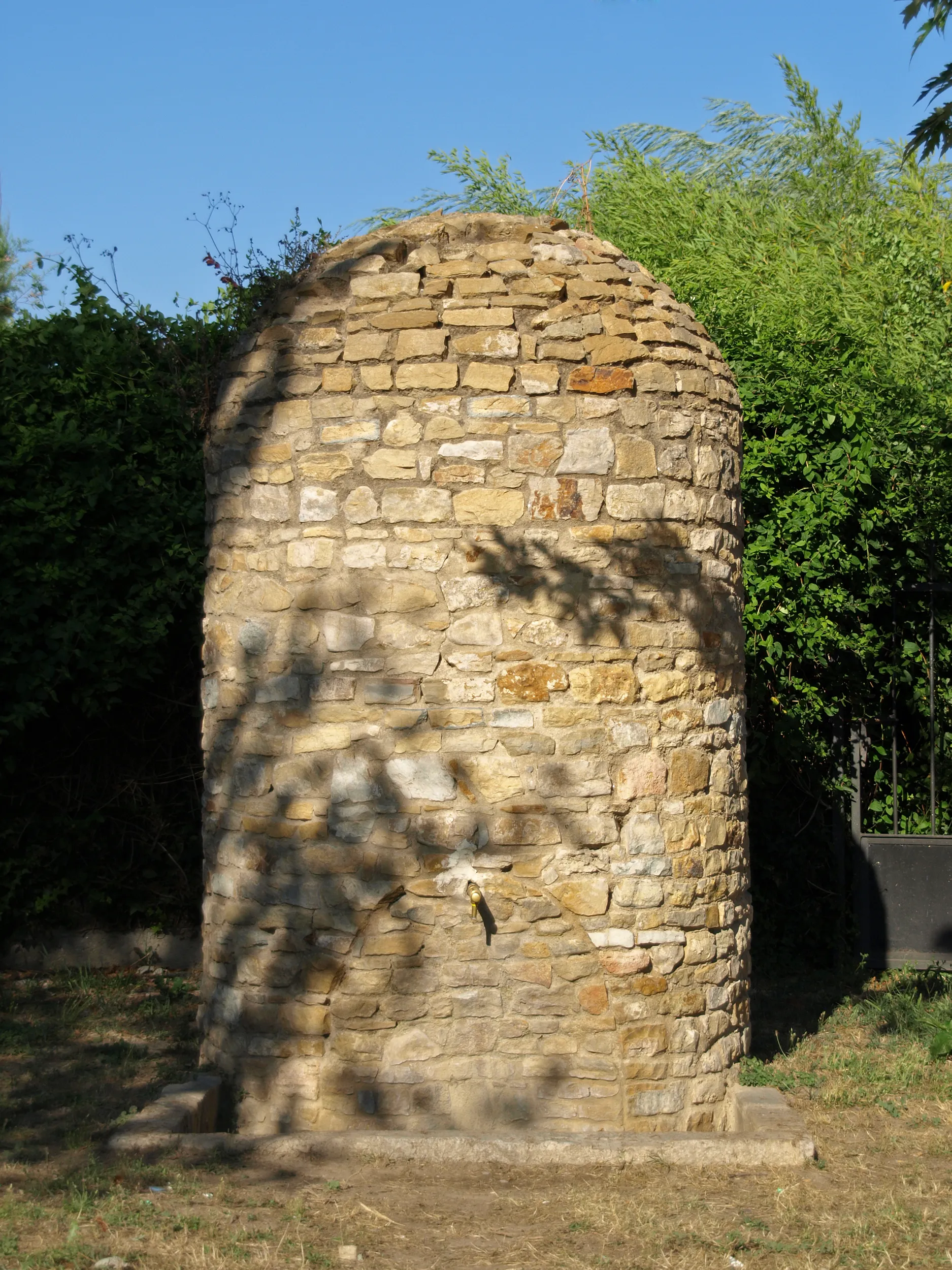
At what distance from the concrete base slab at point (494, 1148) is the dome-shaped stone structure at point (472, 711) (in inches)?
8.0

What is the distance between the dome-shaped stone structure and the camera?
4305 millimetres

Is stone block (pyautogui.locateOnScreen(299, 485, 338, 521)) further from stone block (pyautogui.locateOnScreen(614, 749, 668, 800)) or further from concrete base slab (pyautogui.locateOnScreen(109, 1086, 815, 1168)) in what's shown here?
concrete base slab (pyautogui.locateOnScreen(109, 1086, 815, 1168))

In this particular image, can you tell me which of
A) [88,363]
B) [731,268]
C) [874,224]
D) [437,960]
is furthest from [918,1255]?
[874,224]

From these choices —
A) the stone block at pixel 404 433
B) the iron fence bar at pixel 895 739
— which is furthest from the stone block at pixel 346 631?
the iron fence bar at pixel 895 739

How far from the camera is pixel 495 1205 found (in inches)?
147

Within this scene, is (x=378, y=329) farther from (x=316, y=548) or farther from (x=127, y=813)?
(x=127, y=813)

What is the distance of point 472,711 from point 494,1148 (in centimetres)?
146

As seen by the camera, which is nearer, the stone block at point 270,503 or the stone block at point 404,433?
the stone block at point 404,433

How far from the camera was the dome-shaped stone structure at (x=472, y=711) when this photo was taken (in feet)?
14.1

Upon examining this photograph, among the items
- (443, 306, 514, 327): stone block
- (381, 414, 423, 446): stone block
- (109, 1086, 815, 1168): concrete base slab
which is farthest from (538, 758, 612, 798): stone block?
(443, 306, 514, 327): stone block

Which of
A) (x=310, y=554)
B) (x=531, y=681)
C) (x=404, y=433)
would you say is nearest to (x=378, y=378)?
(x=404, y=433)

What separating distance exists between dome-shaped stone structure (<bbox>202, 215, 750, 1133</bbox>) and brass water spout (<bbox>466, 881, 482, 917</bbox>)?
0.02m

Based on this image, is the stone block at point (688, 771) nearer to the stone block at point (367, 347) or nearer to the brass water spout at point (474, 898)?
the brass water spout at point (474, 898)

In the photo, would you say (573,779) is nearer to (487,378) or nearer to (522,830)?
(522,830)
